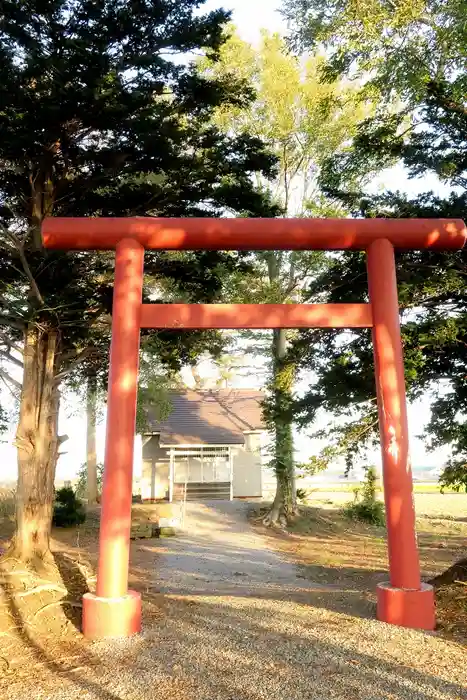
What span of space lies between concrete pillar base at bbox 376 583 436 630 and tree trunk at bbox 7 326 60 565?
16.0 ft

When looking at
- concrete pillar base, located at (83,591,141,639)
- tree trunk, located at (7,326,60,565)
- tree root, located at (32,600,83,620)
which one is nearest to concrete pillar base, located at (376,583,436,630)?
concrete pillar base, located at (83,591,141,639)

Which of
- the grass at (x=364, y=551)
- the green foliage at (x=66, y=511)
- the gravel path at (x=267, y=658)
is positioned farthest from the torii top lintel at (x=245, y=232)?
the green foliage at (x=66, y=511)

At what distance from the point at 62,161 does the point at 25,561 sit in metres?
6.04

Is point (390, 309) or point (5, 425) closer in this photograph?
point (390, 309)

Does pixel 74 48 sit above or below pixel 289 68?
below

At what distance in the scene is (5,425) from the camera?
1199 centimetres

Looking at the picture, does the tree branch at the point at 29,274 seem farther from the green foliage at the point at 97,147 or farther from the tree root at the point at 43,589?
the tree root at the point at 43,589

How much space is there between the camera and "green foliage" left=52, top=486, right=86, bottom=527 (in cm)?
1588

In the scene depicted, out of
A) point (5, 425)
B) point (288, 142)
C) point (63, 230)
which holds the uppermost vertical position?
point (288, 142)

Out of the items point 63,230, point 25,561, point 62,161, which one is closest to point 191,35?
point 62,161

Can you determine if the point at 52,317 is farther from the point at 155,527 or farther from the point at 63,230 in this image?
the point at 155,527

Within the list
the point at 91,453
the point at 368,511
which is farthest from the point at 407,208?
the point at 91,453

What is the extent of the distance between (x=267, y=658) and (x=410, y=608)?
69.4 inches

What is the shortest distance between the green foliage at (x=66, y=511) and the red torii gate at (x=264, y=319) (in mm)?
11295
